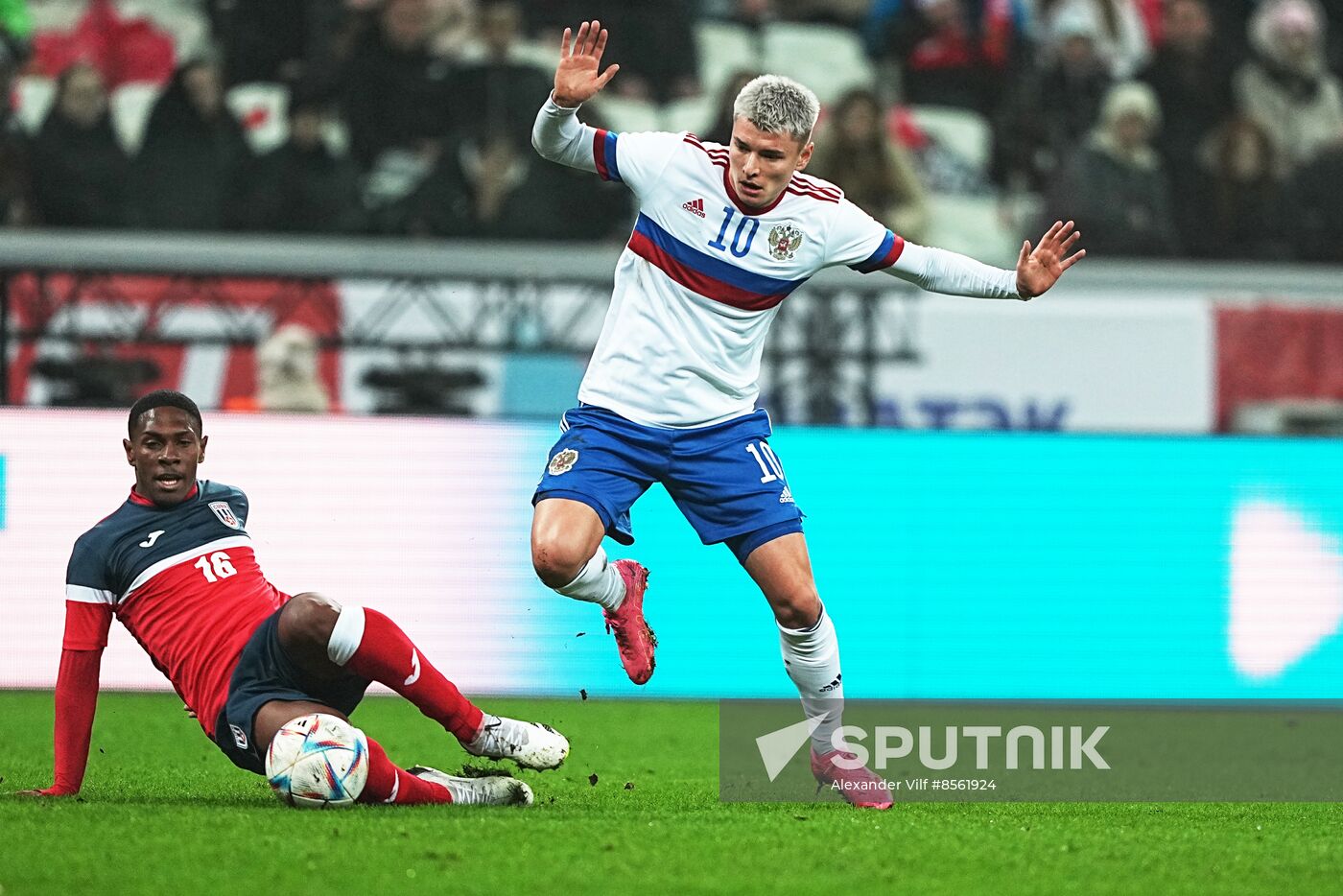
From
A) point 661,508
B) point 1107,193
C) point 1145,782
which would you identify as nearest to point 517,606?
point 661,508

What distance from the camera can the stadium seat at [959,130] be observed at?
14000mm

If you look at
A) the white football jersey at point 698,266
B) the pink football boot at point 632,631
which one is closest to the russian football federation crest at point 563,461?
the white football jersey at point 698,266

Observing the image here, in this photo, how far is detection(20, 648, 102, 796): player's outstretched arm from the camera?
5094 mm

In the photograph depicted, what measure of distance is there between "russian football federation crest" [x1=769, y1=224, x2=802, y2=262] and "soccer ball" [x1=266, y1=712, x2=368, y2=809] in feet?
6.41

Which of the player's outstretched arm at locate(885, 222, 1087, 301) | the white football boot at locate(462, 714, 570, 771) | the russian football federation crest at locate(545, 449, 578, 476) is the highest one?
the player's outstretched arm at locate(885, 222, 1087, 301)

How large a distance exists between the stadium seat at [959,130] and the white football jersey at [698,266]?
8.60m

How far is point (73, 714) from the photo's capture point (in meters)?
5.10

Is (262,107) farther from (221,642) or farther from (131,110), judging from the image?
(221,642)

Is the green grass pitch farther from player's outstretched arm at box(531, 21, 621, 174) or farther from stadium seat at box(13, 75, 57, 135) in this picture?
stadium seat at box(13, 75, 57, 135)

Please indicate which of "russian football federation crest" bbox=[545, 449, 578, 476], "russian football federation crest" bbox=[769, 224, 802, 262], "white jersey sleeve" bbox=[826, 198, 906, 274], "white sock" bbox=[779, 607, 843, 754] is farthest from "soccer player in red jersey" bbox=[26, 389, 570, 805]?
"white jersey sleeve" bbox=[826, 198, 906, 274]

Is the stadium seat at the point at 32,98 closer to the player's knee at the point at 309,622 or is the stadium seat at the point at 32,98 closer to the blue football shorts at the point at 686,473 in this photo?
the blue football shorts at the point at 686,473

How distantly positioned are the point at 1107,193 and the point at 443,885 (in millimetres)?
10655

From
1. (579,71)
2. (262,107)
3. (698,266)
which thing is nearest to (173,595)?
(698,266)

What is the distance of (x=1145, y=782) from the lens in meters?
6.47
